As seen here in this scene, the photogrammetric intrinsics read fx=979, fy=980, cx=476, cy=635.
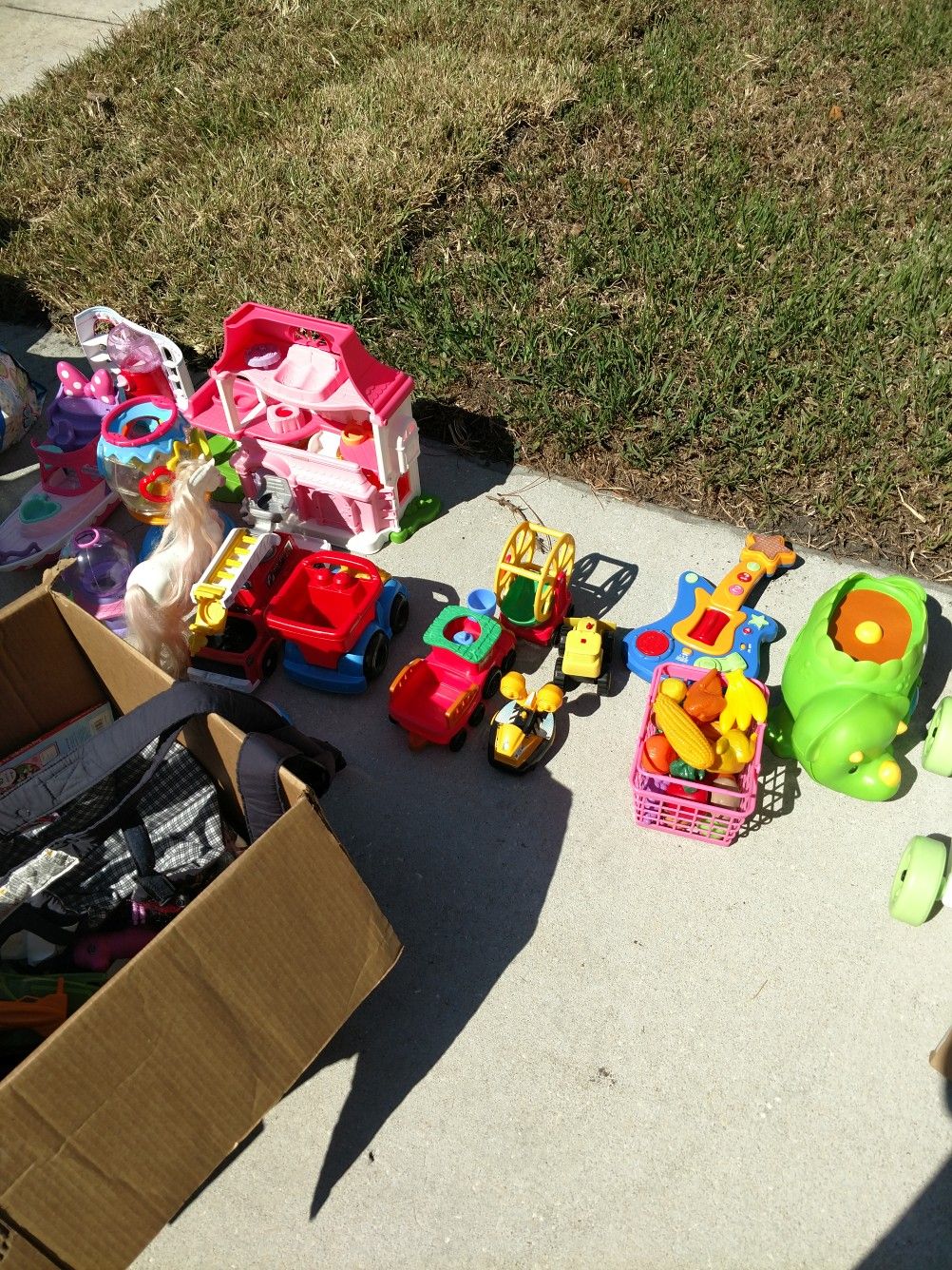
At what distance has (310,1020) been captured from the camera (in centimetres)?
183

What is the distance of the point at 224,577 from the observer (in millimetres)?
2738

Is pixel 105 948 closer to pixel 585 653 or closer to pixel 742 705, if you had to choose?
pixel 585 653

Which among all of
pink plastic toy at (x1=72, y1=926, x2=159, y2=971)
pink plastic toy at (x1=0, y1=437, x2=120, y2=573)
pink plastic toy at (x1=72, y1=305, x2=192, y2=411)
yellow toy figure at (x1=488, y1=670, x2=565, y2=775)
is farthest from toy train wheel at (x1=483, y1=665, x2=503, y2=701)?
pink plastic toy at (x1=0, y1=437, x2=120, y2=573)

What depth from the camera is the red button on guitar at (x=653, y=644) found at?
2781mm

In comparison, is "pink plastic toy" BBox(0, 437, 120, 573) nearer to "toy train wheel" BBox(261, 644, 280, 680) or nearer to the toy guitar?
"toy train wheel" BBox(261, 644, 280, 680)

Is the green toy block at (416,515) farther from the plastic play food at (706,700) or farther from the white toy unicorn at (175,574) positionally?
the plastic play food at (706,700)

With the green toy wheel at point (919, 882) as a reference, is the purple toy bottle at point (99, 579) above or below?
above

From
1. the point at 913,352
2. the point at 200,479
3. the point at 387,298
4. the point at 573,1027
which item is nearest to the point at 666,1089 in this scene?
the point at 573,1027

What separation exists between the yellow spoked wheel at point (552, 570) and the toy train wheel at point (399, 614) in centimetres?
45

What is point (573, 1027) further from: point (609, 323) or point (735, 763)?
point (609, 323)

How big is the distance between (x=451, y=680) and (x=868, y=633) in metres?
1.10

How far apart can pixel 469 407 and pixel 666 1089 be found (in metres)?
2.43

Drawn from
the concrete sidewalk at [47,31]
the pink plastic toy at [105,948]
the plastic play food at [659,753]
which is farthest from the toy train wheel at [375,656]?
the concrete sidewalk at [47,31]

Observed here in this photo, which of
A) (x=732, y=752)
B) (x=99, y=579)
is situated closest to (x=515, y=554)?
(x=732, y=752)
